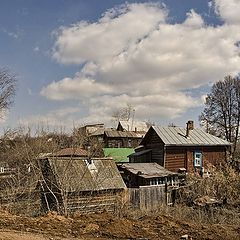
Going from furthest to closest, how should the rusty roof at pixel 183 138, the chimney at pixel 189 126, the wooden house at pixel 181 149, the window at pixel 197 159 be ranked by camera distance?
the chimney at pixel 189 126 < the window at pixel 197 159 < the rusty roof at pixel 183 138 < the wooden house at pixel 181 149

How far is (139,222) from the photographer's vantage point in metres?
10.6

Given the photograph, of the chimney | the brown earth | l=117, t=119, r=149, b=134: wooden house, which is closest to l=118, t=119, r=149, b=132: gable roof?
l=117, t=119, r=149, b=134: wooden house

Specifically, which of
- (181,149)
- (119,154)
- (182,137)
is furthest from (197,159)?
(119,154)

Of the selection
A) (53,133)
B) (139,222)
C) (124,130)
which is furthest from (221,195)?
(124,130)

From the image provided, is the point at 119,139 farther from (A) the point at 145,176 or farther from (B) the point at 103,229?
(B) the point at 103,229

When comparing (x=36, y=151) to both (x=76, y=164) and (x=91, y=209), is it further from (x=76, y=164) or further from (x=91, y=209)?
(x=91, y=209)

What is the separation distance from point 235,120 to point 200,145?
473 inches

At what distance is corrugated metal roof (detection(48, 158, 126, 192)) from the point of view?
17.2 meters

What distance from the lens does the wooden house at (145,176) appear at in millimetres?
28203

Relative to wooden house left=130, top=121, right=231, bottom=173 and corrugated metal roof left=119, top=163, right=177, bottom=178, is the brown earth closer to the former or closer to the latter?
corrugated metal roof left=119, top=163, right=177, bottom=178

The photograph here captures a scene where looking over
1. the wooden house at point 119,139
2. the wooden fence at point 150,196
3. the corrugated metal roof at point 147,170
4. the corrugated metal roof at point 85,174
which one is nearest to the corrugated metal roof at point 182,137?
the corrugated metal roof at point 147,170

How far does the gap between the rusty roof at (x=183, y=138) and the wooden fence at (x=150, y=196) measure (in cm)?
954

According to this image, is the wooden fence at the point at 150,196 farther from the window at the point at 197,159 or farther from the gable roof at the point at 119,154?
the gable roof at the point at 119,154

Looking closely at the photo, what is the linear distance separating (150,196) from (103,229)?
13384 mm
